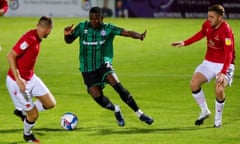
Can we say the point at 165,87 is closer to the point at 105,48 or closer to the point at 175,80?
the point at 175,80

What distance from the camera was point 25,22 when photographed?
125ft

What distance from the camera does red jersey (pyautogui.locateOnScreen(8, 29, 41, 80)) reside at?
39.3 feet

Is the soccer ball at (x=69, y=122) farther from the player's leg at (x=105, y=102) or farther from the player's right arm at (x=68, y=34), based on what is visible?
the player's right arm at (x=68, y=34)

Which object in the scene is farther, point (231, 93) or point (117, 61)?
point (117, 61)

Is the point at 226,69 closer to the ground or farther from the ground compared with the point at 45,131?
farther from the ground

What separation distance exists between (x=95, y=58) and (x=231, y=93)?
5.44 metres

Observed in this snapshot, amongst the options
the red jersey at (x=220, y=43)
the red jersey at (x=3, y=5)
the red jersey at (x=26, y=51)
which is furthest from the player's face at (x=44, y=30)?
the red jersey at (x=3, y=5)

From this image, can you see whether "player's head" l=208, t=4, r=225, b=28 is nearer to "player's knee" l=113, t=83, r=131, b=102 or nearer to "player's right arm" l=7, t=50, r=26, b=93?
"player's knee" l=113, t=83, r=131, b=102

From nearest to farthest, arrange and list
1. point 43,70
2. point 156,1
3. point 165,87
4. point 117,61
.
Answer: point 165,87, point 43,70, point 117,61, point 156,1

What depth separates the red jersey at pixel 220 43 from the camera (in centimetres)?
1332

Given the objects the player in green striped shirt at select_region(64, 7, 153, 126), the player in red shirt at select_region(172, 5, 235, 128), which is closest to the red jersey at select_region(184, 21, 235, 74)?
the player in red shirt at select_region(172, 5, 235, 128)

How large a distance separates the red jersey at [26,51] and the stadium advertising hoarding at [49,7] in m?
30.2

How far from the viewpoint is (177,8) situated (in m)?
41.8

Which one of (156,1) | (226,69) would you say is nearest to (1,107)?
(226,69)
